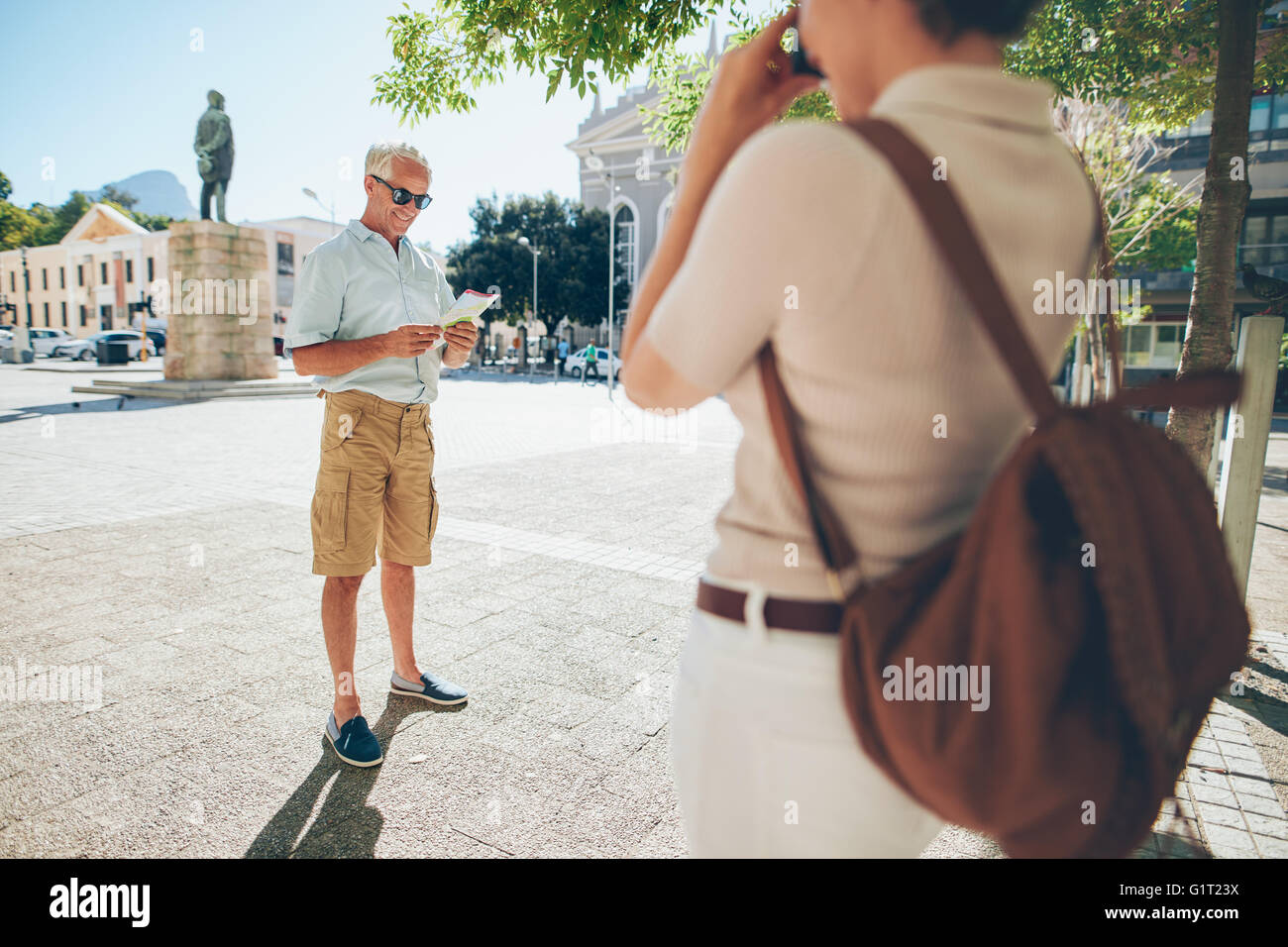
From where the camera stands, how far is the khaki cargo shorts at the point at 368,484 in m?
3.19

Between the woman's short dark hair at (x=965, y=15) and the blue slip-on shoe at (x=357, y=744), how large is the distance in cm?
304

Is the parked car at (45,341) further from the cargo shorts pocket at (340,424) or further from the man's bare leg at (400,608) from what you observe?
the cargo shorts pocket at (340,424)

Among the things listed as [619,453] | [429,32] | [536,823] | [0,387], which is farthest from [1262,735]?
[0,387]

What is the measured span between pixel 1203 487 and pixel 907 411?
335 millimetres

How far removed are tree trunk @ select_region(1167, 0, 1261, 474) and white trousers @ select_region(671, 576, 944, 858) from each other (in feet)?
14.3

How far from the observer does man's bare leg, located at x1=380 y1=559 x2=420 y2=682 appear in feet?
11.8

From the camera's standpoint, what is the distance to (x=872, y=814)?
106cm

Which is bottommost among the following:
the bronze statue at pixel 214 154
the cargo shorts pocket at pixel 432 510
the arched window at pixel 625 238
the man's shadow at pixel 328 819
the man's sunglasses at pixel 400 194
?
the man's shadow at pixel 328 819

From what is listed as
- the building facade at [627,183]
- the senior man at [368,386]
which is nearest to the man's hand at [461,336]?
the senior man at [368,386]

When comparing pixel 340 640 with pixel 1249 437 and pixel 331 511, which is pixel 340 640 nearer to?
pixel 331 511


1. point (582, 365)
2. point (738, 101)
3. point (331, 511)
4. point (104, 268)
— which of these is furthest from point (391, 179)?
point (104, 268)

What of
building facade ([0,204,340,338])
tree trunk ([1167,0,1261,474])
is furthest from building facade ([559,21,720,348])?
tree trunk ([1167,0,1261,474])

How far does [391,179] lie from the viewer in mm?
3299

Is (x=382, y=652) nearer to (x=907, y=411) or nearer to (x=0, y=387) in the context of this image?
(x=907, y=411)
